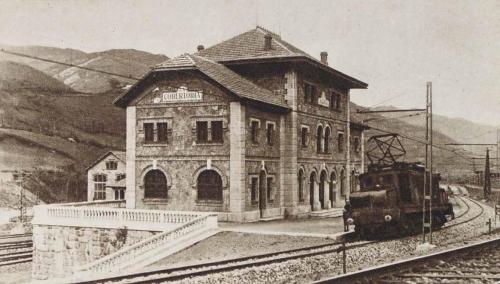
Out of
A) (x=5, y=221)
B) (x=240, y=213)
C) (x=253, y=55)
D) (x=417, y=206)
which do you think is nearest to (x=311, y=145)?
(x=253, y=55)

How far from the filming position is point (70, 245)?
2766cm

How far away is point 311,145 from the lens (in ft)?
117

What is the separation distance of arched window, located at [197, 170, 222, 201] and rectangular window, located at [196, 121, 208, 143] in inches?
62.6

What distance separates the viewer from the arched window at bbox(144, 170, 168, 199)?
3083cm

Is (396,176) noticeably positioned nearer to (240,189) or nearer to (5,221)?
(240,189)

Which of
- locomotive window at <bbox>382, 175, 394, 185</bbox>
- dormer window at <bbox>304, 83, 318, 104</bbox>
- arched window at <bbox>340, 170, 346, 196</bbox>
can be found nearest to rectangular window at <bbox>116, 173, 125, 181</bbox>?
arched window at <bbox>340, 170, 346, 196</bbox>

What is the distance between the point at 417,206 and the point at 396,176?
1811 mm

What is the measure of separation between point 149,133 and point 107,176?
78.0ft

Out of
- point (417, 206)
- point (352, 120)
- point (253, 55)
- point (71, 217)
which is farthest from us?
point (352, 120)

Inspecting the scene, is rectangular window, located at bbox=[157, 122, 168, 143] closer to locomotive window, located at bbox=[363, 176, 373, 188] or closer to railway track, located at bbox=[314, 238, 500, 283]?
locomotive window, located at bbox=[363, 176, 373, 188]

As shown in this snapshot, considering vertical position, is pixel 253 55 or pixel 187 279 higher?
pixel 253 55

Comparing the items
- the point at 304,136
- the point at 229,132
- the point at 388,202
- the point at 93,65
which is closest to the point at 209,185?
the point at 229,132

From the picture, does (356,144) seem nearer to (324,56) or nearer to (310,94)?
(324,56)

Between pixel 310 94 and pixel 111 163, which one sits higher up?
pixel 310 94
